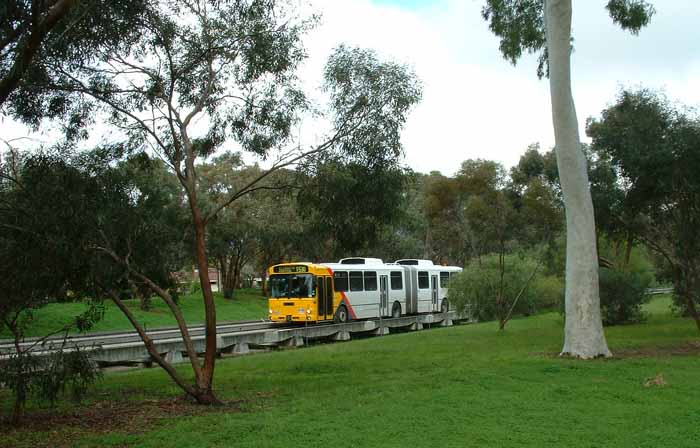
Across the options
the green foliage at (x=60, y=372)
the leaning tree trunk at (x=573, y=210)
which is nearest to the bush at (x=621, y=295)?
the leaning tree trunk at (x=573, y=210)

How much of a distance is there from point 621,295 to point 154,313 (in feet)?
83.9

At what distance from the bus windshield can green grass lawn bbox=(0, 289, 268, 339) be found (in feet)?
18.5

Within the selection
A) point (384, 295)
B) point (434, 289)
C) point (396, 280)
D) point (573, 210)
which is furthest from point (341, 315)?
point (573, 210)

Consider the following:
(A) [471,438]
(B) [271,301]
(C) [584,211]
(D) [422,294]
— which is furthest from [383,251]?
(A) [471,438]

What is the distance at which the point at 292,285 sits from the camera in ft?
94.3

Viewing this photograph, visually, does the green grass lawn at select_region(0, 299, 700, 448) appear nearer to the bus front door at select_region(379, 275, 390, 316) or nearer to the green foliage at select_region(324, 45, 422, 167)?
the green foliage at select_region(324, 45, 422, 167)

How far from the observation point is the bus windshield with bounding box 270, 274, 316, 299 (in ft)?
93.0

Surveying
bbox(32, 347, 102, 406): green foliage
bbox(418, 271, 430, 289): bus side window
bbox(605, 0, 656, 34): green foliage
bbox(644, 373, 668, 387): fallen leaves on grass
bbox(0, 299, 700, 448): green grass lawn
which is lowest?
bbox(0, 299, 700, 448): green grass lawn

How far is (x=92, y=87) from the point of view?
12266mm

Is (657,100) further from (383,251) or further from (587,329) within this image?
(383,251)

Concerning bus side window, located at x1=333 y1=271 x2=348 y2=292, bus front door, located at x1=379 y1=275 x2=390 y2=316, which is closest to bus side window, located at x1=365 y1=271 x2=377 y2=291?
bus front door, located at x1=379 y1=275 x2=390 y2=316

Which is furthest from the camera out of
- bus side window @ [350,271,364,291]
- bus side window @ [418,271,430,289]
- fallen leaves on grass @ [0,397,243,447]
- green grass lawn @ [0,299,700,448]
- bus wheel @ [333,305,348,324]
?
bus side window @ [418,271,430,289]

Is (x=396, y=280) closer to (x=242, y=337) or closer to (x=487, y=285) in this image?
(x=487, y=285)

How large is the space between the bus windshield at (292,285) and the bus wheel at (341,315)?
198 centimetres
